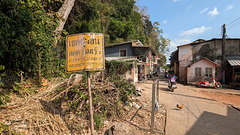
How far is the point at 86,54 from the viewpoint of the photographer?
2.19 meters

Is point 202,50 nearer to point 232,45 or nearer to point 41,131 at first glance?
point 232,45

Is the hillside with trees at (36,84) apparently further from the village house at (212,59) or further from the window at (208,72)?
the window at (208,72)

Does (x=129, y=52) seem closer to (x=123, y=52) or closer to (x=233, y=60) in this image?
(x=123, y=52)

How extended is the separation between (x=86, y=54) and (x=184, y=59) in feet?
51.7

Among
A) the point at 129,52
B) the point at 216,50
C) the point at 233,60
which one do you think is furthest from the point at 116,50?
the point at 233,60

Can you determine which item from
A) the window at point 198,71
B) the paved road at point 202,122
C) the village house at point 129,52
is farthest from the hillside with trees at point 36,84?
the window at point 198,71

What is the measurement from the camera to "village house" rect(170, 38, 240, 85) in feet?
41.6

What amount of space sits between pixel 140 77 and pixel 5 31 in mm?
13126

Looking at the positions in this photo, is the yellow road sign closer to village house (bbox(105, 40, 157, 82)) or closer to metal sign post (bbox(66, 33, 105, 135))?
metal sign post (bbox(66, 33, 105, 135))

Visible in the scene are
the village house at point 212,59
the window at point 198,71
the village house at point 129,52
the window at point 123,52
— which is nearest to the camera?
the village house at point 212,59

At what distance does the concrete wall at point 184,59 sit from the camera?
47.8 feet

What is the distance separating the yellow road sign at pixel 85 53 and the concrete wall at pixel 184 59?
15241mm

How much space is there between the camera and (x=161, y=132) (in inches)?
132

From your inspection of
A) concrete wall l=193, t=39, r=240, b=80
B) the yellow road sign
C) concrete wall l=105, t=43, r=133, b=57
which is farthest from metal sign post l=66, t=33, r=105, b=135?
concrete wall l=193, t=39, r=240, b=80
